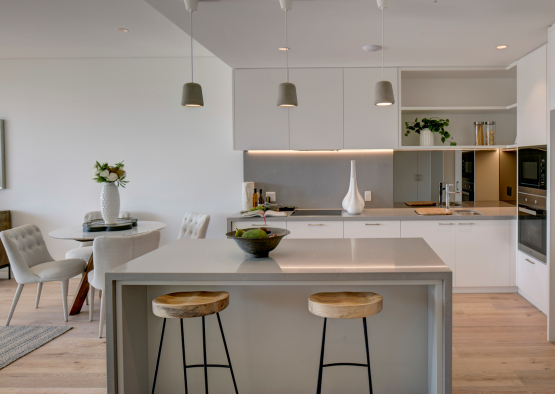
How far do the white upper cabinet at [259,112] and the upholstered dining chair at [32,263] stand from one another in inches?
77.2

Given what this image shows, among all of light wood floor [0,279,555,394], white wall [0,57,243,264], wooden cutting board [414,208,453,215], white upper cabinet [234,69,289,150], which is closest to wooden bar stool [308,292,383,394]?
light wood floor [0,279,555,394]

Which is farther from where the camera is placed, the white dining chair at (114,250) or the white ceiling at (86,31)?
the white ceiling at (86,31)

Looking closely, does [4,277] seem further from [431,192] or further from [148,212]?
[431,192]

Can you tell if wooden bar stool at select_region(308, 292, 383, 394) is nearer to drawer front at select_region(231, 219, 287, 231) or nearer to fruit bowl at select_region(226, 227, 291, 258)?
fruit bowl at select_region(226, 227, 291, 258)

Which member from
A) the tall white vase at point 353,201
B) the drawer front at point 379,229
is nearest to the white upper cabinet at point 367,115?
the tall white vase at point 353,201

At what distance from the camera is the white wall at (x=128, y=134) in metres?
4.79

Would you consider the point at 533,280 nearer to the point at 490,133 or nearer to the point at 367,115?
the point at 490,133

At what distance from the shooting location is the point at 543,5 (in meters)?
2.67

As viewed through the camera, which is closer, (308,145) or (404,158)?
(308,145)

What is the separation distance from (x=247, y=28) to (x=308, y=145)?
153 cm

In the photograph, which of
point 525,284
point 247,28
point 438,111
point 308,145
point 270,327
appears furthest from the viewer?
point 438,111

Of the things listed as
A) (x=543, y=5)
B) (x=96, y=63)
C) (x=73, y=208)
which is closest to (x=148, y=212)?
(x=73, y=208)

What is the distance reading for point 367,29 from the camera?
10.1ft

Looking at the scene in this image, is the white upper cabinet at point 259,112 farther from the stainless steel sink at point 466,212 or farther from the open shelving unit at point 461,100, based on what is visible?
the stainless steel sink at point 466,212
